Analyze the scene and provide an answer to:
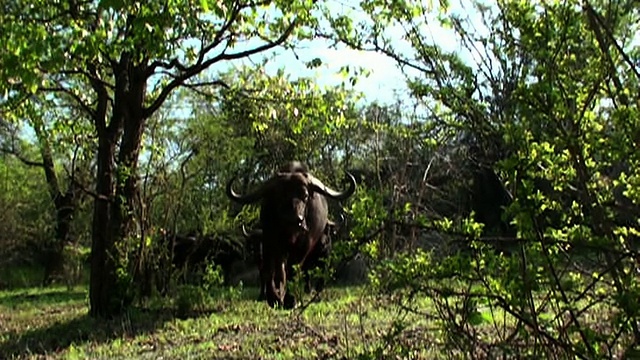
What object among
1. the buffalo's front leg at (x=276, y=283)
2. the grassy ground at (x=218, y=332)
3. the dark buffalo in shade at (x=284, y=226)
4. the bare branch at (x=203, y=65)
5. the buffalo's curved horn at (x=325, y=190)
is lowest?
the grassy ground at (x=218, y=332)

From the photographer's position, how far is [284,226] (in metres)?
13.2

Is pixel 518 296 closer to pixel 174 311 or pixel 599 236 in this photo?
pixel 599 236

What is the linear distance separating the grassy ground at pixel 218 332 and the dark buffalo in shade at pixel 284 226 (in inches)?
19.0

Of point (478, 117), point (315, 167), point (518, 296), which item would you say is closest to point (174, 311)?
point (478, 117)

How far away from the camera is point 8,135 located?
90.3 ft

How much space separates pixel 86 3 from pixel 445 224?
782cm

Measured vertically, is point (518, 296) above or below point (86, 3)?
below

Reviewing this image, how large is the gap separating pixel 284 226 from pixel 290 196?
54 centimetres

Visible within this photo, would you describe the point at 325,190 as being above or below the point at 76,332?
above

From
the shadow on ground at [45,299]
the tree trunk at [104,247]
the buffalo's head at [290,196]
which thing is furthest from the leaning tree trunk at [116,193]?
the shadow on ground at [45,299]

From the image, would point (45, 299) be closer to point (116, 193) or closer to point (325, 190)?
point (116, 193)

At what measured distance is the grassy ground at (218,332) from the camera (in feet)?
25.3

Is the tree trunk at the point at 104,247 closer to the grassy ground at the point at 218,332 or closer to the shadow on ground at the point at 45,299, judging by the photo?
the grassy ground at the point at 218,332

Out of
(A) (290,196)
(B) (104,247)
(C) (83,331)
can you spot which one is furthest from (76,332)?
(A) (290,196)
